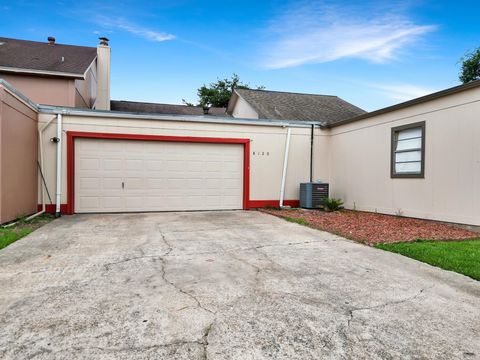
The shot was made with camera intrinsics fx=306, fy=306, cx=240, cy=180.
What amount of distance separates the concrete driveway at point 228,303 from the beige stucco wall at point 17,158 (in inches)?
90.1

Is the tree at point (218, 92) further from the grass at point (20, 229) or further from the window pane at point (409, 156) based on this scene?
the grass at point (20, 229)

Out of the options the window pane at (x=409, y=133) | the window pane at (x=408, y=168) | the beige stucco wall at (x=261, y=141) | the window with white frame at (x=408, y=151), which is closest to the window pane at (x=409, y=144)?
the window with white frame at (x=408, y=151)

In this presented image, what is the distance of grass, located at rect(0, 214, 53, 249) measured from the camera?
521 cm

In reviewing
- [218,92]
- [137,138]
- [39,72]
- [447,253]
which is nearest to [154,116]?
[137,138]

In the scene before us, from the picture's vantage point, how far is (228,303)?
9.32 feet

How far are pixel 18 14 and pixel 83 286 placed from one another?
53.4 feet

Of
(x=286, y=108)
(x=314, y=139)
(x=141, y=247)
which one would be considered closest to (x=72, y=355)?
(x=141, y=247)

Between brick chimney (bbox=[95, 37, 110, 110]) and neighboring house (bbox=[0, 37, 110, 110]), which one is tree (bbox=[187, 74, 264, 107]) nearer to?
brick chimney (bbox=[95, 37, 110, 110])

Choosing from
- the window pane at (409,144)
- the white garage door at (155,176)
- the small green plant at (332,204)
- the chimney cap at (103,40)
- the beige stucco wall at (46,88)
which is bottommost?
the small green plant at (332,204)

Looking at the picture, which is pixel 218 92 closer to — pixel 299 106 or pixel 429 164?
pixel 299 106

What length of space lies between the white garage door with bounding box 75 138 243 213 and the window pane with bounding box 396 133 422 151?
15.6 ft

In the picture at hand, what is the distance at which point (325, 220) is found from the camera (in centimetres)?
789

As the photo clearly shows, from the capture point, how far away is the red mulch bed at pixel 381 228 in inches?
228

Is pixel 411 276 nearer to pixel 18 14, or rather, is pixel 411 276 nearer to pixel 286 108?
pixel 286 108
